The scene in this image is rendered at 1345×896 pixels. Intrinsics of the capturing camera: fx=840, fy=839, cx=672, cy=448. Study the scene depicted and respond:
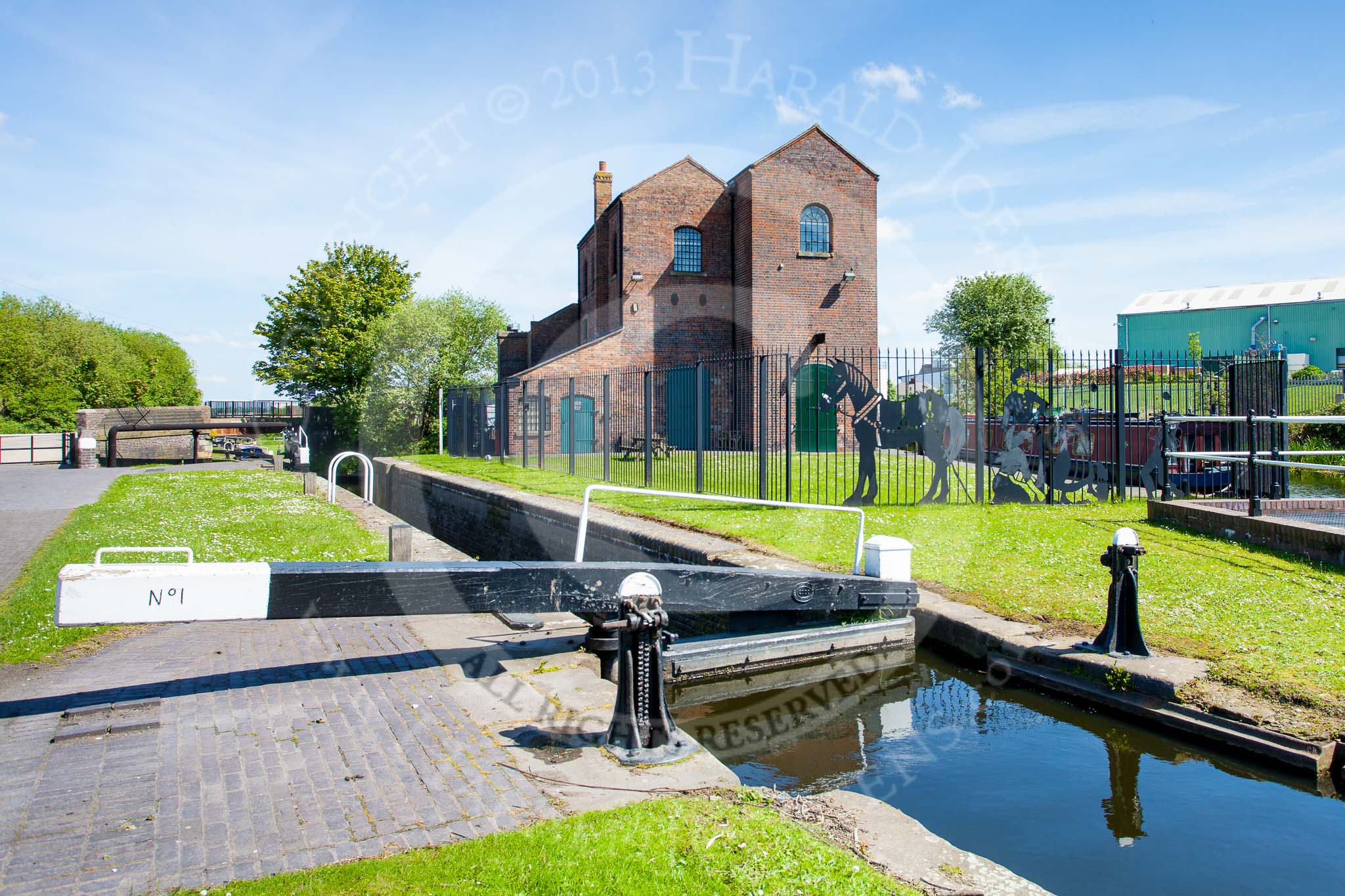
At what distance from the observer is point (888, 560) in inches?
276

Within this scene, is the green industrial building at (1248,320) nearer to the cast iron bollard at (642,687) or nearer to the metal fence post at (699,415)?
the metal fence post at (699,415)

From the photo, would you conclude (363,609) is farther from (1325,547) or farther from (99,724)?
(1325,547)

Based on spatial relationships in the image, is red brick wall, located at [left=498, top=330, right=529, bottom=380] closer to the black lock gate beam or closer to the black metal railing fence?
the black metal railing fence

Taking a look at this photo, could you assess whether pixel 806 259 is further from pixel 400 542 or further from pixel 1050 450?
pixel 400 542

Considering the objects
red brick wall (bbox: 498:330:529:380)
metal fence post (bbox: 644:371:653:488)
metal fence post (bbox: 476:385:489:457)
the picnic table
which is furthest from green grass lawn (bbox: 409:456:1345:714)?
red brick wall (bbox: 498:330:529:380)

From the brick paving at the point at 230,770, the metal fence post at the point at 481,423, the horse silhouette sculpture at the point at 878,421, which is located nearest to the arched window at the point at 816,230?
the metal fence post at the point at 481,423

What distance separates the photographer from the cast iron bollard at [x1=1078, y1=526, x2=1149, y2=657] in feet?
18.5

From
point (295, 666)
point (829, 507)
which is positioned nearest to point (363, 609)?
point (295, 666)

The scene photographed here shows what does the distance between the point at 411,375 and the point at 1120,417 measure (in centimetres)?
2654

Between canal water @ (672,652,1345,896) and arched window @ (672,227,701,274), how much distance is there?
23.6 metres

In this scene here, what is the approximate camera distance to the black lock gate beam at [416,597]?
3.96 meters

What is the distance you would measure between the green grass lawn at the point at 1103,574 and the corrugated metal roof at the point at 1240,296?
195 ft

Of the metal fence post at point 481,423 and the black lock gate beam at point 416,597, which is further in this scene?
the metal fence post at point 481,423

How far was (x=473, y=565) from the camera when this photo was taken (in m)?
4.81
